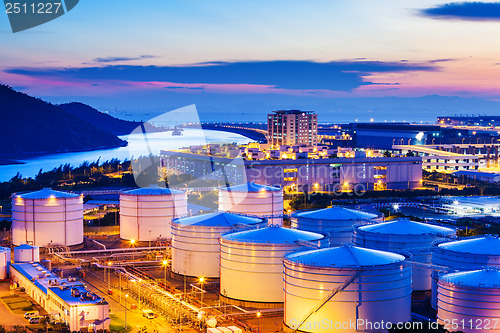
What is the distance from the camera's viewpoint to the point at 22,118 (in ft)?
414

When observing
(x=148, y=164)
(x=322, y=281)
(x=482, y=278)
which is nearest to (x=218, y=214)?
(x=322, y=281)

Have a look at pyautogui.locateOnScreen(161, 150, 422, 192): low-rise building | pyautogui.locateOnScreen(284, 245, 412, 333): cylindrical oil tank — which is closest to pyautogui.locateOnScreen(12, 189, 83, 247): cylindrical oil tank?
pyautogui.locateOnScreen(284, 245, 412, 333): cylindrical oil tank

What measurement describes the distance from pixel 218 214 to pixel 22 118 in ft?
375

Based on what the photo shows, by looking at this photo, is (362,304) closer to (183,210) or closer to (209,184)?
(183,210)

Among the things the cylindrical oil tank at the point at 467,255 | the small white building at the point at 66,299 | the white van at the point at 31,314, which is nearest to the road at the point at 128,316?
the small white building at the point at 66,299

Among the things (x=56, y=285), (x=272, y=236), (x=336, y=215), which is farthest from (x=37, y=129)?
(x=272, y=236)

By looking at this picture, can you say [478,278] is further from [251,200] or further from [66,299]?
[251,200]

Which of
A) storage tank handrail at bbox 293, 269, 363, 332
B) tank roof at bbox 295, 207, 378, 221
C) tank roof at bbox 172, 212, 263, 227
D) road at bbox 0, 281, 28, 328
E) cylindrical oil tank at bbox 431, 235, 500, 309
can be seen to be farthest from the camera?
tank roof at bbox 295, 207, 378, 221

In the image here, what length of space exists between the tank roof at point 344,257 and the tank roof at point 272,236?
1.79 meters

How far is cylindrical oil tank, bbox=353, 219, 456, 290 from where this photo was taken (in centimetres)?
1653

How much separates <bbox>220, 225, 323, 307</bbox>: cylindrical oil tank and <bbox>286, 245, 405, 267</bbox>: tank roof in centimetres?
158

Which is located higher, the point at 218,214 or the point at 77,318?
the point at 218,214

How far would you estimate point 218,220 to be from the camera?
18938 mm

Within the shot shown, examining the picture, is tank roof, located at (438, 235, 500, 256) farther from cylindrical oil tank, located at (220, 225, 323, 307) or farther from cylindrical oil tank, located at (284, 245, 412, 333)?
cylindrical oil tank, located at (220, 225, 323, 307)
